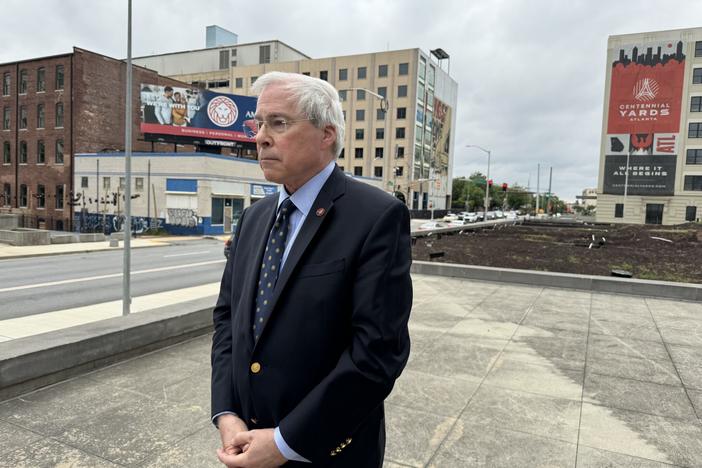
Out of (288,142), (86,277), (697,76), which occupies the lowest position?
(86,277)

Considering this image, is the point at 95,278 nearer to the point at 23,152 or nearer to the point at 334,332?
the point at 334,332

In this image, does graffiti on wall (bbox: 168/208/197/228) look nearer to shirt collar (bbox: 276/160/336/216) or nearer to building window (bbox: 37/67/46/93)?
building window (bbox: 37/67/46/93)

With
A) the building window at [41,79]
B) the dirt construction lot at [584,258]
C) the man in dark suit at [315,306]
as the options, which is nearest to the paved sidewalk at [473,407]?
the man in dark suit at [315,306]

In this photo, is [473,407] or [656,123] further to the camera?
[656,123]

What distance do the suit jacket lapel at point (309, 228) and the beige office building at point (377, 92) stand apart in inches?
2692

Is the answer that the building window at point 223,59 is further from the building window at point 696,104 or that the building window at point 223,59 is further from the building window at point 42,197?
the building window at point 696,104

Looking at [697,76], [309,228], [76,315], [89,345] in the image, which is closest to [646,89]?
[697,76]

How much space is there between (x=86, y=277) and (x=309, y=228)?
1532cm

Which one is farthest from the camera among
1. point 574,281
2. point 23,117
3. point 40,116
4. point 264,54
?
point 264,54

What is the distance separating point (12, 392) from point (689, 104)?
233 feet

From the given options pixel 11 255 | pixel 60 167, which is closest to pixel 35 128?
pixel 60 167

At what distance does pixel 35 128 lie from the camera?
141ft

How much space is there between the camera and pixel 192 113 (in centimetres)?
3869

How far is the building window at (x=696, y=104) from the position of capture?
183 feet
